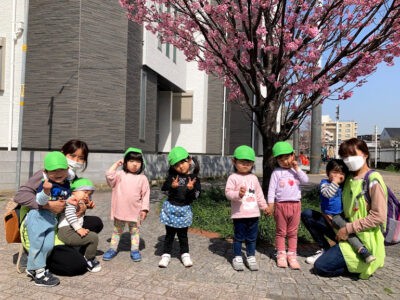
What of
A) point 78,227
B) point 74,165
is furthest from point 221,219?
point 74,165

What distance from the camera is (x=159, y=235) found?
19.6 feet

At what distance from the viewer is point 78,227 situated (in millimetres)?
4062

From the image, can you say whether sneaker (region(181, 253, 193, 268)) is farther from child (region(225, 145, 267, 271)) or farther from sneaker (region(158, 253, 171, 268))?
child (region(225, 145, 267, 271))

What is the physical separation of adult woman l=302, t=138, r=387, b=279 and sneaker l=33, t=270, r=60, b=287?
9.13 ft

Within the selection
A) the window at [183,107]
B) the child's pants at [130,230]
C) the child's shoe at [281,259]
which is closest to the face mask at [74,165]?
the child's pants at [130,230]

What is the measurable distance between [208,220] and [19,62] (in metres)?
8.34

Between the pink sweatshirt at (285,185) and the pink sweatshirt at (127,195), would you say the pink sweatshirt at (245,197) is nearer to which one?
the pink sweatshirt at (285,185)

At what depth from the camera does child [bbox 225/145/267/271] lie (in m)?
4.37

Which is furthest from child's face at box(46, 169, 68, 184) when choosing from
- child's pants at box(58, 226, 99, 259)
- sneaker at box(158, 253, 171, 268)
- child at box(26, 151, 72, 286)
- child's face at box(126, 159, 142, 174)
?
sneaker at box(158, 253, 171, 268)

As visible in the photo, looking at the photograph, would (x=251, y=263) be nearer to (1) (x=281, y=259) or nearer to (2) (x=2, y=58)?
(1) (x=281, y=259)

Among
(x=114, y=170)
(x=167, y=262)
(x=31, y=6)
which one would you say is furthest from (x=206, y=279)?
(x=31, y=6)

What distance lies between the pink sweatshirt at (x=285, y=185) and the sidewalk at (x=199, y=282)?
2.75 feet

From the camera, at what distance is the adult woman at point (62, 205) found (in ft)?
12.2

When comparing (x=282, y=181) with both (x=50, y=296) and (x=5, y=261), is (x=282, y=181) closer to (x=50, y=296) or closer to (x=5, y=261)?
(x=50, y=296)
